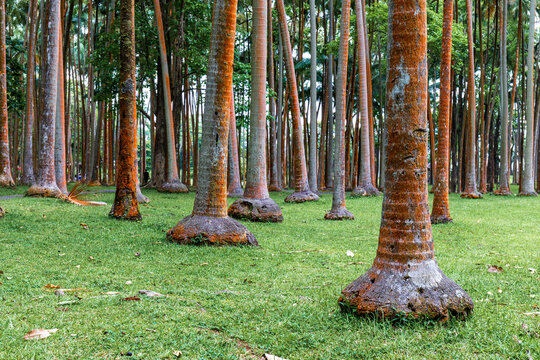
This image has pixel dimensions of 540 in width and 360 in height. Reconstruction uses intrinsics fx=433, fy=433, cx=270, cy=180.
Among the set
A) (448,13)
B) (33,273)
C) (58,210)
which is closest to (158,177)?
(58,210)

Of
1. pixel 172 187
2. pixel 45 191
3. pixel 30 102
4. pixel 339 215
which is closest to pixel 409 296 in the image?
pixel 339 215

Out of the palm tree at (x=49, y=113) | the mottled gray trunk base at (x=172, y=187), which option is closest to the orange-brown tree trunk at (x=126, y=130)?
the palm tree at (x=49, y=113)

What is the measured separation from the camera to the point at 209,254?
17.9 feet

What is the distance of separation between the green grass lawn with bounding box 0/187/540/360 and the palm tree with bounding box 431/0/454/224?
1697 millimetres

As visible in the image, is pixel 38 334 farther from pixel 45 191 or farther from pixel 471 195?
pixel 471 195

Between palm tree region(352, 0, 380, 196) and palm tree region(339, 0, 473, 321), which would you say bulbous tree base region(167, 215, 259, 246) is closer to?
palm tree region(339, 0, 473, 321)

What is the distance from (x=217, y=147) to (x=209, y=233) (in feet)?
4.10

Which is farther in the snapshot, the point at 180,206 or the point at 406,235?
the point at 180,206

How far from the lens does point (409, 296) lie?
303 centimetres

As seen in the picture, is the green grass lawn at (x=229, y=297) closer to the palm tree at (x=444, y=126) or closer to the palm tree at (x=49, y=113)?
the palm tree at (x=444, y=126)

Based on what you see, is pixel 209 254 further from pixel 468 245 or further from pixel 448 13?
pixel 448 13

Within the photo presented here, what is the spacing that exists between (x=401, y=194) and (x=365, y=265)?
2.10 metres

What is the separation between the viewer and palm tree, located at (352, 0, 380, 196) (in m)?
12.7

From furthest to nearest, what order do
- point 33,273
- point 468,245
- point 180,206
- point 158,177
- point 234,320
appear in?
1. point 158,177
2. point 180,206
3. point 468,245
4. point 33,273
5. point 234,320
